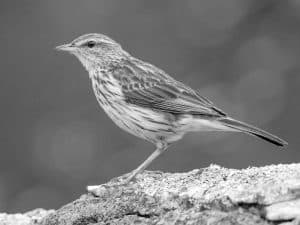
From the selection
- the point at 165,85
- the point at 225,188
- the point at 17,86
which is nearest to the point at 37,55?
the point at 17,86

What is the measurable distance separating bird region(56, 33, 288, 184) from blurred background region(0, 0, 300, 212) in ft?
14.6

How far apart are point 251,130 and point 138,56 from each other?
7.93 metres

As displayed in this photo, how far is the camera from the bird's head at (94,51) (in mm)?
13352

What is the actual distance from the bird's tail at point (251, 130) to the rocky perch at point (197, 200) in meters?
0.99

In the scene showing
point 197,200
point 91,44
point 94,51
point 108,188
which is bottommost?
point 197,200

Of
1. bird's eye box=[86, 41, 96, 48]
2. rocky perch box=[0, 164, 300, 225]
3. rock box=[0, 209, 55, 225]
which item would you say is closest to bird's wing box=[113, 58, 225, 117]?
bird's eye box=[86, 41, 96, 48]

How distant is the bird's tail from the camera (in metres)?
11.4

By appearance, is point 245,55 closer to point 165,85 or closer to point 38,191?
point 38,191

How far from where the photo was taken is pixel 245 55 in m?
19.6

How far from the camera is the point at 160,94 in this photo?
12445mm

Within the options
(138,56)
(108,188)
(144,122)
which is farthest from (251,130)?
(138,56)

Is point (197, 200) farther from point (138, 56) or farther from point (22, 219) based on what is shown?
point (138, 56)

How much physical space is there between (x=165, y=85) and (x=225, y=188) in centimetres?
329

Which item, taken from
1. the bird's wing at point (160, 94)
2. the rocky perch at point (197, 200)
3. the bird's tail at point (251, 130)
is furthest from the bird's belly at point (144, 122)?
the rocky perch at point (197, 200)
